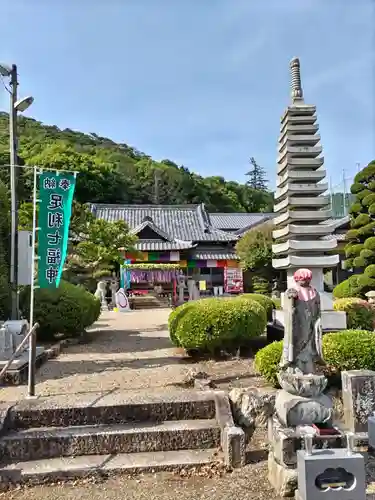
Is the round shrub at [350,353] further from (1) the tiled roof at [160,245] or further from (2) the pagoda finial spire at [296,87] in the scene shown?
(1) the tiled roof at [160,245]

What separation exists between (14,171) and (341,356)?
757 cm

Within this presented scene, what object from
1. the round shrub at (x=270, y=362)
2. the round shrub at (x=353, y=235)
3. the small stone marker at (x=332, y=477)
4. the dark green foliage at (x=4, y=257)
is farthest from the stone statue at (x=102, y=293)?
the small stone marker at (x=332, y=477)

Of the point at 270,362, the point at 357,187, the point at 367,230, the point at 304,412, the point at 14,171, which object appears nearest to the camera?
the point at 304,412

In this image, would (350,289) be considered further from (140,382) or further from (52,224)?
(52,224)

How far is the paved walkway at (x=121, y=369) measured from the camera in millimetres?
6914

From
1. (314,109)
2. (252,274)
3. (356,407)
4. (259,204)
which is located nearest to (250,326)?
(356,407)

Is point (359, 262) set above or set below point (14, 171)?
below

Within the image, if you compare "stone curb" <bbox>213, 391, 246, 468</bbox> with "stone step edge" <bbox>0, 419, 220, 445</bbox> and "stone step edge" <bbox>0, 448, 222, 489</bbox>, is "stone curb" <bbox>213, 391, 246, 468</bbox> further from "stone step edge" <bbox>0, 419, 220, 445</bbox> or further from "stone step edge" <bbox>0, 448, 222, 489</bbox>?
"stone step edge" <bbox>0, 419, 220, 445</bbox>

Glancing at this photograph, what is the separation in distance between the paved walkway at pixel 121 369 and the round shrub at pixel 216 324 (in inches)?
17.6

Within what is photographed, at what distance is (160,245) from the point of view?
100ft

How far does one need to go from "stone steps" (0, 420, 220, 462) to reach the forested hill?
109 feet

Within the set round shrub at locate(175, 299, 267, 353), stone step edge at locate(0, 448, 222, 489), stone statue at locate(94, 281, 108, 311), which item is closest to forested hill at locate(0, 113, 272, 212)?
stone statue at locate(94, 281, 108, 311)

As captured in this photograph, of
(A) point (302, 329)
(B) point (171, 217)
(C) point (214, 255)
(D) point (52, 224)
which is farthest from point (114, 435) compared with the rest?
(B) point (171, 217)

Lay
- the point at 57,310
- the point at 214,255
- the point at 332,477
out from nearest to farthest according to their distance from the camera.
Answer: the point at 332,477, the point at 57,310, the point at 214,255
